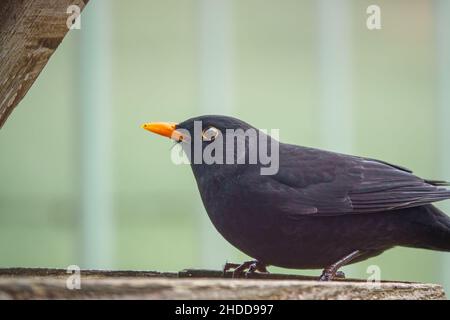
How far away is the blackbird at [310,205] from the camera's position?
367 cm

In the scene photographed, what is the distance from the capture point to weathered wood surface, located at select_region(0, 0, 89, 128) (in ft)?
10.5

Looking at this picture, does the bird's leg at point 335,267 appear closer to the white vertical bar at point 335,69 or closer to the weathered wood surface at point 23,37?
the weathered wood surface at point 23,37

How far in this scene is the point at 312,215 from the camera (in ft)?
12.4

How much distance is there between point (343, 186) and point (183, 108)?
6168 millimetres

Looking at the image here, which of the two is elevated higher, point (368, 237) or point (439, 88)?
point (439, 88)

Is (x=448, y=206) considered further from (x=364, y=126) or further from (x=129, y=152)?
(x=129, y=152)

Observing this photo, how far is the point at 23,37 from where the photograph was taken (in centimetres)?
322

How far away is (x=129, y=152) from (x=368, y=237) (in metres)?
6.83

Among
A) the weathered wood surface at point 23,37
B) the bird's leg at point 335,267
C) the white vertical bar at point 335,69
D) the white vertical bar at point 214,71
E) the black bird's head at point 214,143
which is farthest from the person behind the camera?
the white vertical bar at point 335,69

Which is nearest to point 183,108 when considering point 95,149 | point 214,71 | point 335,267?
point 214,71

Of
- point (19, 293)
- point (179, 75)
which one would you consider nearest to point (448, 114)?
point (179, 75)

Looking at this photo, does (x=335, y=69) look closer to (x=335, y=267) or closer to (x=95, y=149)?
(x=95, y=149)

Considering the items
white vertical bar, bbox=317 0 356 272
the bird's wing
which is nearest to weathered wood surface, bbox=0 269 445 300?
the bird's wing

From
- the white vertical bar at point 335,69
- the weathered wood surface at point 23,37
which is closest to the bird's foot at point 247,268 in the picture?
the weathered wood surface at point 23,37
